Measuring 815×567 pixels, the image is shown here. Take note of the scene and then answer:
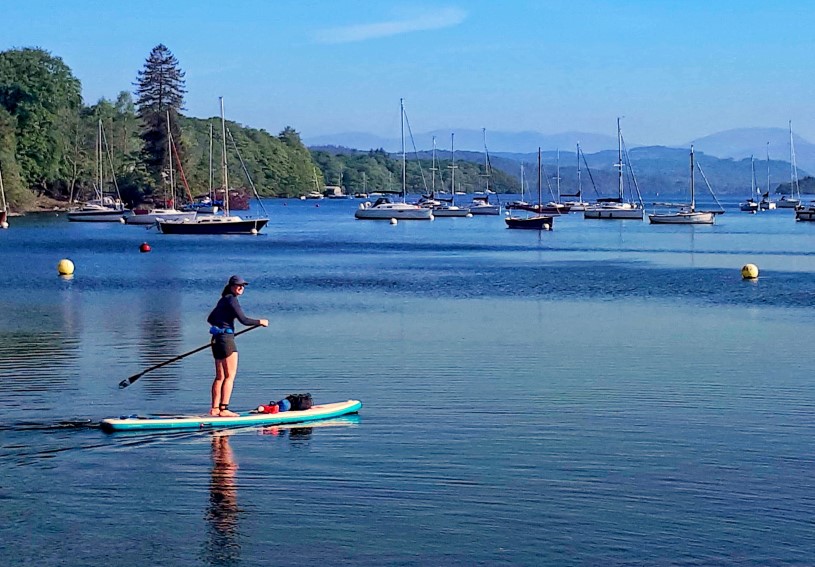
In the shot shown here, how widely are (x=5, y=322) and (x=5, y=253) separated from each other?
3818 centimetres

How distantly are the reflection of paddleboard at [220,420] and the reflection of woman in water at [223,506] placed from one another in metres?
0.61

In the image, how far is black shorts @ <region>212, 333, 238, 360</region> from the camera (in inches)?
724

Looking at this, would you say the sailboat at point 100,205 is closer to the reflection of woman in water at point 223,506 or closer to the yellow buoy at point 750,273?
the yellow buoy at point 750,273

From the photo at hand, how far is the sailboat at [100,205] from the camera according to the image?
12047 cm

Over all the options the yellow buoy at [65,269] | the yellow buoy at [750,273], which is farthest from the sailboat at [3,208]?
the yellow buoy at [750,273]

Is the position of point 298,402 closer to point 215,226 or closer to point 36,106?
point 215,226

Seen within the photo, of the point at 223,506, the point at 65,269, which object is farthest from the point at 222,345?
the point at 65,269

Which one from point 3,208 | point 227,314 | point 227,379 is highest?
point 3,208

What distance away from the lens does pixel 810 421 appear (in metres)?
19.1

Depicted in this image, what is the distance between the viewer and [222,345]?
18391 millimetres

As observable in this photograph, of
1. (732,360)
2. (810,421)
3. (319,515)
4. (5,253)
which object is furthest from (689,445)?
(5,253)

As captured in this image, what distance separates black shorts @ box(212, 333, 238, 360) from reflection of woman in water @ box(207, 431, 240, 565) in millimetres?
1394

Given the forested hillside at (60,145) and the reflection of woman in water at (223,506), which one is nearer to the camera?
the reflection of woman in water at (223,506)

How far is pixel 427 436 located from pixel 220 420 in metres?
2.96
